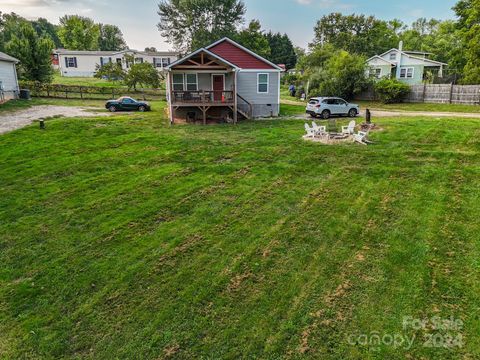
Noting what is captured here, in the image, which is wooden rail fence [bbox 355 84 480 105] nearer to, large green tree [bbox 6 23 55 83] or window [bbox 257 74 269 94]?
window [bbox 257 74 269 94]

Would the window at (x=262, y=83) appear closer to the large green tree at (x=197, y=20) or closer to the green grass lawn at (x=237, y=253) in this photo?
the green grass lawn at (x=237, y=253)

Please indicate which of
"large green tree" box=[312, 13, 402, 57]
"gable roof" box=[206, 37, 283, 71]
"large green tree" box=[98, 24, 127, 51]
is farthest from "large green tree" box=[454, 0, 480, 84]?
"large green tree" box=[98, 24, 127, 51]

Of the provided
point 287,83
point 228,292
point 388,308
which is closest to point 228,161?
point 228,292

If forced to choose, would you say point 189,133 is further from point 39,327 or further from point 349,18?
point 349,18

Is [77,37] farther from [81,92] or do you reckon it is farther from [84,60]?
[81,92]

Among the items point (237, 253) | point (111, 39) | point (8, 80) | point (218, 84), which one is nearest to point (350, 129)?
point (237, 253)

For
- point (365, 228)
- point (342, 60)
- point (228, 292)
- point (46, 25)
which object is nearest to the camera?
point (228, 292)

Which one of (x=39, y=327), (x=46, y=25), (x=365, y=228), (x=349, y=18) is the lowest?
(x=39, y=327)
